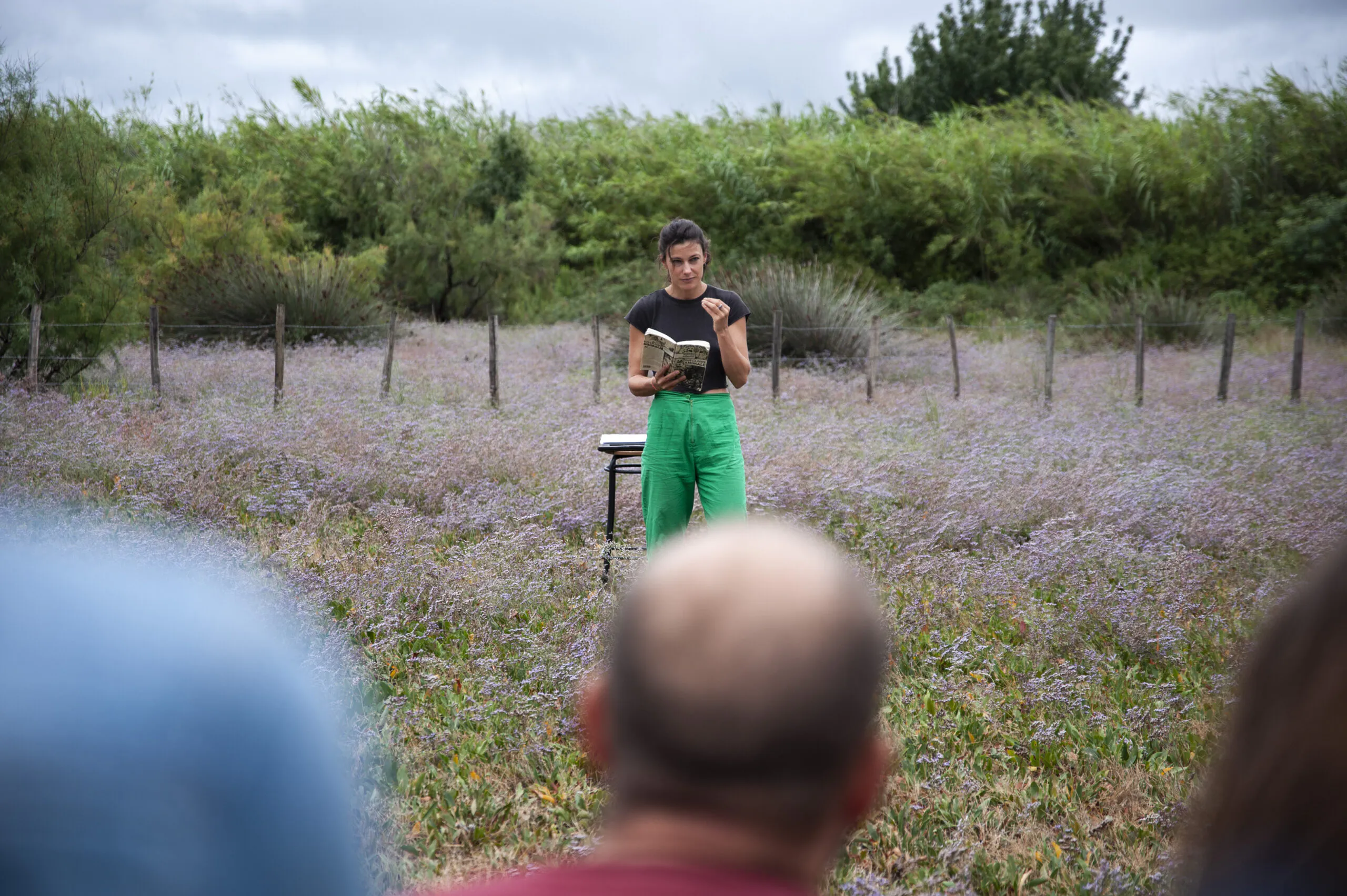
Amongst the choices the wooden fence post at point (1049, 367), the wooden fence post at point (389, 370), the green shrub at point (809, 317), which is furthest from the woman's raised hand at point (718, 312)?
the green shrub at point (809, 317)

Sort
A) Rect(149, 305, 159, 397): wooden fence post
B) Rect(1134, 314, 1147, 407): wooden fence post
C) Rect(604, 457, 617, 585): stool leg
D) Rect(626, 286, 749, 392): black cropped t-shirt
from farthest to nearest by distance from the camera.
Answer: Rect(1134, 314, 1147, 407): wooden fence post, Rect(149, 305, 159, 397): wooden fence post, Rect(604, 457, 617, 585): stool leg, Rect(626, 286, 749, 392): black cropped t-shirt

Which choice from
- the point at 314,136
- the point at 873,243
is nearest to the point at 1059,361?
the point at 873,243

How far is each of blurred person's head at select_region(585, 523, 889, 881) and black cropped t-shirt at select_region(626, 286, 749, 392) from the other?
11.1 feet

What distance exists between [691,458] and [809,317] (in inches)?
517

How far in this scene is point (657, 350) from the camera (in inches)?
159

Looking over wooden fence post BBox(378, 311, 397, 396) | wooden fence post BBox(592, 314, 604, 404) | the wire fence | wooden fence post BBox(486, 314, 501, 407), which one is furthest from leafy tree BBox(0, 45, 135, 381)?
wooden fence post BBox(592, 314, 604, 404)

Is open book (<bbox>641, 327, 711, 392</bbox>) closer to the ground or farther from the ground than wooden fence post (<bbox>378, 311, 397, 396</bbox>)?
farther from the ground

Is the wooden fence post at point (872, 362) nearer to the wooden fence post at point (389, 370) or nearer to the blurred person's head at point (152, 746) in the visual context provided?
the wooden fence post at point (389, 370)

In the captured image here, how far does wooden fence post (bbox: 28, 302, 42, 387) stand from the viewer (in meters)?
11.1

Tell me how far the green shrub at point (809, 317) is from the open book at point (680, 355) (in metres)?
12.4

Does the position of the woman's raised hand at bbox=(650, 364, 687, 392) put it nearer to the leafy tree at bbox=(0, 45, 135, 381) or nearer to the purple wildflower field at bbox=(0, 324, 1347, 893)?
the purple wildflower field at bbox=(0, 324, 1347, 893)

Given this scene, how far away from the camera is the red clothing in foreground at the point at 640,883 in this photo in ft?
2.06

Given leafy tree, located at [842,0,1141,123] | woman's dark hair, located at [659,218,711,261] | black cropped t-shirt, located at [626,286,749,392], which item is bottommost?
black cropped t-shirt, located at [626,286,749,392]

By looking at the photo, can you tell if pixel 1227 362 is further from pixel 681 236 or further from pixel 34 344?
pixel 34 344
